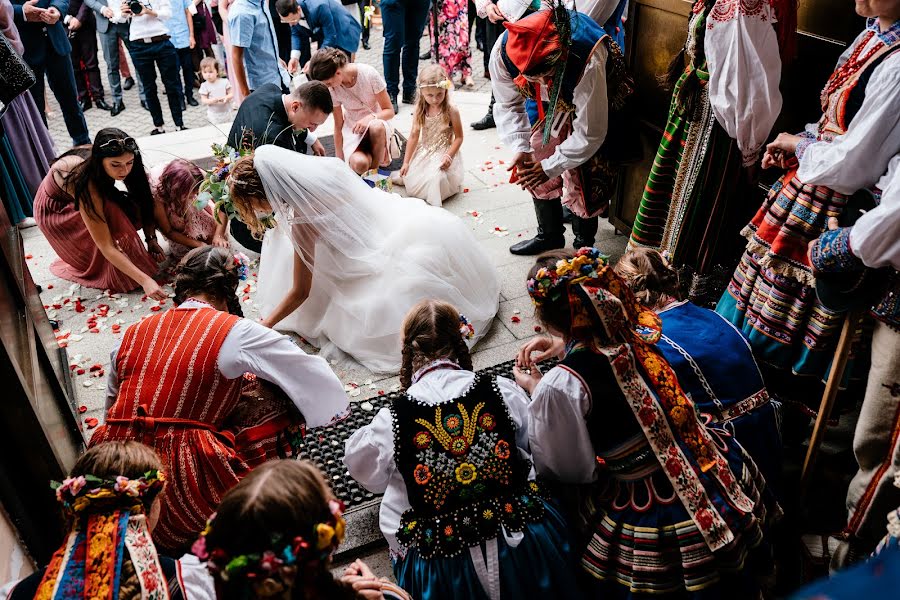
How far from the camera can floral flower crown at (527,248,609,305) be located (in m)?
2.02

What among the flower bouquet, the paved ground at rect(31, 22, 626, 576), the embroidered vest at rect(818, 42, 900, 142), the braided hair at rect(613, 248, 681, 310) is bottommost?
the paved ground at rect(31, 22, 626, 576)

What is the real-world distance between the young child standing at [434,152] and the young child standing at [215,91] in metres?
2.61

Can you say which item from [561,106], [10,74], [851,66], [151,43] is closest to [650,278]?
[851,66]

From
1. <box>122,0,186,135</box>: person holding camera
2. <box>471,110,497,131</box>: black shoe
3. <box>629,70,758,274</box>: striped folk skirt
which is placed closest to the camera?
<box>629,70,758,274</box>: striped folk skirt

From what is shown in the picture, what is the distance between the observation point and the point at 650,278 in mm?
2568

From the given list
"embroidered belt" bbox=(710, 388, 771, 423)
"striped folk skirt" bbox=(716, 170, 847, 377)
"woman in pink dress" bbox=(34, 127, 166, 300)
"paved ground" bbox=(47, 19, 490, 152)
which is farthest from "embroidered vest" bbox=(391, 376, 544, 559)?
"paved ground" bbox=(47, 19, 490, 152)

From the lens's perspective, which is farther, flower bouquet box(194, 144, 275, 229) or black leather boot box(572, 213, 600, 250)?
black leather boot box(572, 213, 600, 250)

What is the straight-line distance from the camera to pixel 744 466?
222cm

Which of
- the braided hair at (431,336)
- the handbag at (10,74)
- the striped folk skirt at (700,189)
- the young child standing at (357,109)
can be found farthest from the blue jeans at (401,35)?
the braided hair at (431,336)

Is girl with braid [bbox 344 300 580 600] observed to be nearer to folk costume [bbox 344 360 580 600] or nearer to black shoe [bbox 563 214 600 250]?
folk costume [bbox 344 360 580 600]

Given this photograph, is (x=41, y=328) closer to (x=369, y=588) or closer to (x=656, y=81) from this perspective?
(x=369, y=588)

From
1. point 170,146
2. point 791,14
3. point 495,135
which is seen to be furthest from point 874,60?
point 170,146

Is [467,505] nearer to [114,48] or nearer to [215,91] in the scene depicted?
[215,91]

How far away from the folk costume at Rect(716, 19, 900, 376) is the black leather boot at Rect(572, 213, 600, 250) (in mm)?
1439
